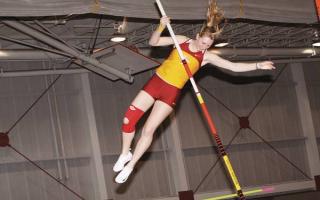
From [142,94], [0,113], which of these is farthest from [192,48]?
[0,113]

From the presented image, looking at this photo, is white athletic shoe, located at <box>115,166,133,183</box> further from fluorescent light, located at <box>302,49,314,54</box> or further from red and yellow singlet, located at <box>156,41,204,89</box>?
fluorescent light, located at <box>302,49,314,54</box>

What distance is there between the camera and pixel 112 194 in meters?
15.7

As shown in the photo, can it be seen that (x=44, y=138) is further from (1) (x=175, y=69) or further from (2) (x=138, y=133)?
(1) (x=175, y=69)

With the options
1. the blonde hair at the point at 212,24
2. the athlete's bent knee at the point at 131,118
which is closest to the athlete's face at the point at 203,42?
the blonde hair at the point at 212,24

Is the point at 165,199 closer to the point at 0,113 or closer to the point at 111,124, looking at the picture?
the point at 111,124

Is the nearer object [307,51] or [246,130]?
[307,51]

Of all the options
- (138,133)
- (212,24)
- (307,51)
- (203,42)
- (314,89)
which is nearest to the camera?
(212,24)

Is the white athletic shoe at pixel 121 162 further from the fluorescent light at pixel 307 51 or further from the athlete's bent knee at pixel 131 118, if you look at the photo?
the fluorescent light at pixel 307 51

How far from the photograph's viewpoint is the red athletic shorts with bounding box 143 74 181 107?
7.62 metres

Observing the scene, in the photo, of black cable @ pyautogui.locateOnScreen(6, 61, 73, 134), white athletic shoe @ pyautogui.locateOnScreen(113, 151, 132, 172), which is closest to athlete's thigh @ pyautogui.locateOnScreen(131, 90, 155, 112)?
white athletic shoe @ pyautogui.locateOnScreen(113, 151, 132, 172)

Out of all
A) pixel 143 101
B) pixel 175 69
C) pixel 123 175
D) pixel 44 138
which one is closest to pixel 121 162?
pixel 123 175

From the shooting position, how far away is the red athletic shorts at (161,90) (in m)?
7.62

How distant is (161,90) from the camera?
7.61 meters

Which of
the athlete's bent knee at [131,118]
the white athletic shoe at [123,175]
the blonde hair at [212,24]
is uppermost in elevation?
the blonde hair at [212,24]
